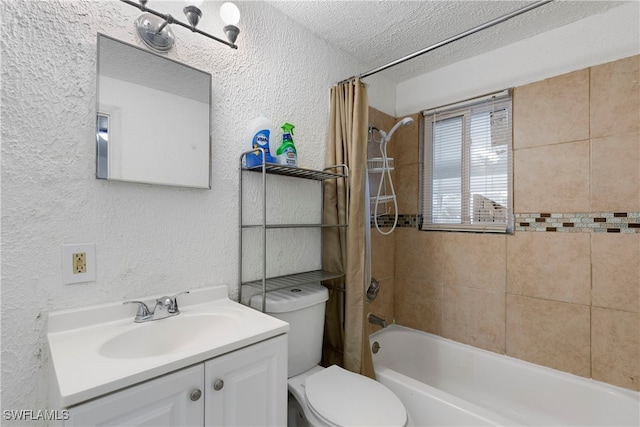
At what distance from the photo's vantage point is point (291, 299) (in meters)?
1.38

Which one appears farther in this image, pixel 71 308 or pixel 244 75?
pixel 244 75

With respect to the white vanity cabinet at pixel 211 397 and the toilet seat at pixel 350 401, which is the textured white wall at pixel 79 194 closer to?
the white vanity cabinet at pixel 211 397

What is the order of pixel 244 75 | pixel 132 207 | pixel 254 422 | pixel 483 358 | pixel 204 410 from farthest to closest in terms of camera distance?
pixel 483 358
pixel 244 75
pixel 132 207
pixel 254 422
pixel 204 410

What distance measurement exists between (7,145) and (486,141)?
2.34 metres

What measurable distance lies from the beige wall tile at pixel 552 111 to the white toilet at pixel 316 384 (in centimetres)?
158

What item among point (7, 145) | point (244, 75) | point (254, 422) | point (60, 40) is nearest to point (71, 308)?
point (7, 145)

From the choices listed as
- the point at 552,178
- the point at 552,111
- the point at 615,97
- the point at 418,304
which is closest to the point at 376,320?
the point at 418,304

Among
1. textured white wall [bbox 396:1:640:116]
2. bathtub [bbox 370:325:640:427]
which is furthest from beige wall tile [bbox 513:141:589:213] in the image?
bathtub [bbox 370:325:640:427]

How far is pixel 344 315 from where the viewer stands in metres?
1.69

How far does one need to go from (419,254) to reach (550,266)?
788 millimetres

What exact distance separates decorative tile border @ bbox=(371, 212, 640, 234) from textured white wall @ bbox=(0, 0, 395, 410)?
172 cm

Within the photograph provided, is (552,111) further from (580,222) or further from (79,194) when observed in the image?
(79,194)

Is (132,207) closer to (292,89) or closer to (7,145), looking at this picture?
(7,145)

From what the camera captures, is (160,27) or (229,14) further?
(229,14)
